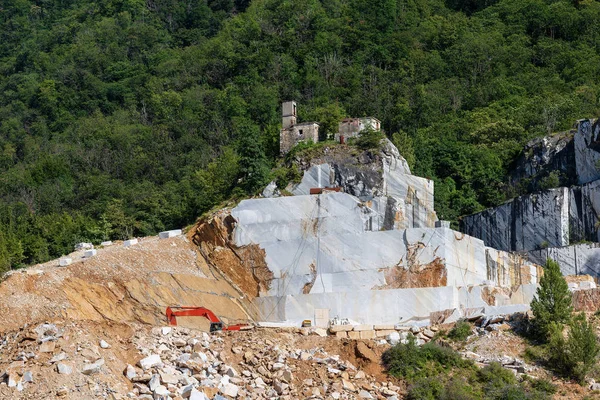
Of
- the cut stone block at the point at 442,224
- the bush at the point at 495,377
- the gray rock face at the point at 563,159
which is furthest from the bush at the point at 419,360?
the gray rock face at the point at 563,159

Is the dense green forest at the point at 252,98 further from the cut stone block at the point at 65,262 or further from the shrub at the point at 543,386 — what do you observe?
the shrub at the point at 543,386

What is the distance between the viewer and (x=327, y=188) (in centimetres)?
5791

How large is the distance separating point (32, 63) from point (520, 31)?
4971 cm

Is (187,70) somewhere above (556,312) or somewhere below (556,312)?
above

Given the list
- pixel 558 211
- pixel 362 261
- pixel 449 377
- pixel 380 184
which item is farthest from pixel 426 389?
pixel 558 211

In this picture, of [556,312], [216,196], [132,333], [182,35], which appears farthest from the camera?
[182,35]

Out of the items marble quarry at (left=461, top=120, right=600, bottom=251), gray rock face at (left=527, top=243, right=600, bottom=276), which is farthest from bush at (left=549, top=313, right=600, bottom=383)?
marble quarry at (left=461, top=120, right=600, bottom=251)

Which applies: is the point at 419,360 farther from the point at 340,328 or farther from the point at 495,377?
the point at 340,328

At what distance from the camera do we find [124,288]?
4894 cm

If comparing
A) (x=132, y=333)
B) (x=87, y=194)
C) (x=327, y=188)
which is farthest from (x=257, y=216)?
(x=87, y=194)

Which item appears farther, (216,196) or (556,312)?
(216,196)

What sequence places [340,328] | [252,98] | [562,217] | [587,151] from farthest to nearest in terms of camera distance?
[252,98], [587,151], [562,217], [340,328]

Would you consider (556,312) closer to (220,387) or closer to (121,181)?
(220,387)

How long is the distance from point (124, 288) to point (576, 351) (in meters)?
18.9
